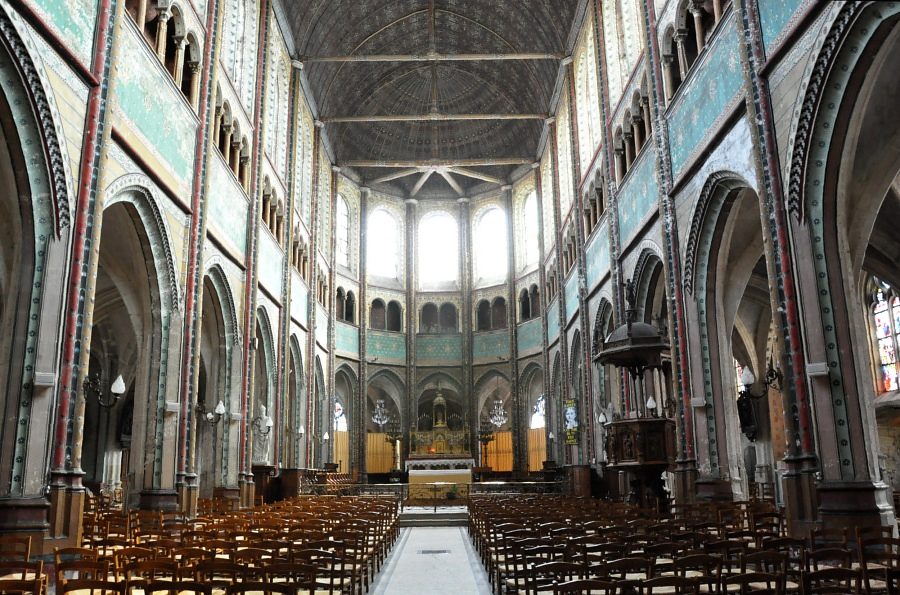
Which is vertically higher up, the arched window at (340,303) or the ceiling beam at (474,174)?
the ceiling beam at (474,174)

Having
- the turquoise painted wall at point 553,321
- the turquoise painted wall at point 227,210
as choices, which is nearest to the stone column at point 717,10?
the turquoise painted wall at point 227,210

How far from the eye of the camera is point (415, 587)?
1109 centimetres

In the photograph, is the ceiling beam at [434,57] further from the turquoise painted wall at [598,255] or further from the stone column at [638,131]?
the stone column at [638,131]

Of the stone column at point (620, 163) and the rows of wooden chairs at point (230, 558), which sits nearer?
the rows of wooden chairs at point (230, 558)

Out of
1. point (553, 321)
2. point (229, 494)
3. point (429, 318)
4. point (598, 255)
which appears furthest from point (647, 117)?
point (429, 318)

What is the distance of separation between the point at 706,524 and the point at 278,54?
82.7 ft

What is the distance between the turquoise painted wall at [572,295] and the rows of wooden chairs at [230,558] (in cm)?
1827

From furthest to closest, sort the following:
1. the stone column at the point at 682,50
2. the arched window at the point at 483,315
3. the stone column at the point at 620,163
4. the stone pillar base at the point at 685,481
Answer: the arched window at the point at 483,315, the stone column at the point at 620,163, the stone column at the point at 682,50, the stone pillar base at the point at 685,481

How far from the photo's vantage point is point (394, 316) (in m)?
45.2

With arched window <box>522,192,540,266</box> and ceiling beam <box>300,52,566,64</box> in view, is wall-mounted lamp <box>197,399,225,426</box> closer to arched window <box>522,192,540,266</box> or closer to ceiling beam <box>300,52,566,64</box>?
ceiling beam <box>300,52,566,64</box>

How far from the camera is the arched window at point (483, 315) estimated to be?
146 feet

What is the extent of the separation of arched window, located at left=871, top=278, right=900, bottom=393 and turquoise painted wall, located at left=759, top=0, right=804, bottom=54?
46.7 ft

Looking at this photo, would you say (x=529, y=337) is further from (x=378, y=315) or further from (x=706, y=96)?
(x=706, y=96)

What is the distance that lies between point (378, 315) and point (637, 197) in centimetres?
2471
